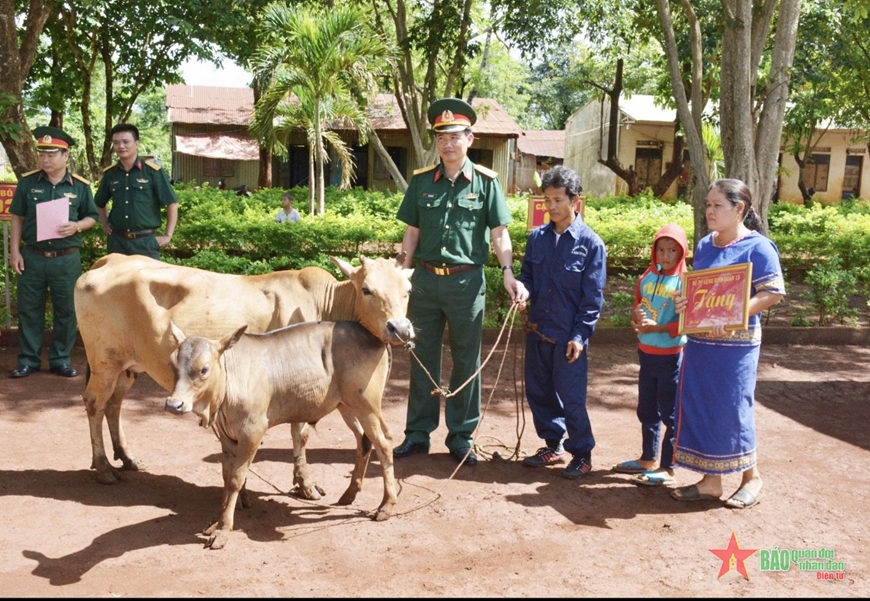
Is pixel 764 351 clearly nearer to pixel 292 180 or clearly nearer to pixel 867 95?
pixel 867 95

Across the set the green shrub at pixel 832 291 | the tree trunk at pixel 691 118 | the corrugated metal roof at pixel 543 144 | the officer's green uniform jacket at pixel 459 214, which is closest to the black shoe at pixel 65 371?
the officer's green uniform jacket at pixel 459 214

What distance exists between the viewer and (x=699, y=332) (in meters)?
5.23

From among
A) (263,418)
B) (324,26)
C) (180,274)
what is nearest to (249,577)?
(263,418)

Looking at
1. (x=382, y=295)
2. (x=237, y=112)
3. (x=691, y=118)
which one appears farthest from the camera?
(x=237, y=112)

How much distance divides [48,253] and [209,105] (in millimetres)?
27212

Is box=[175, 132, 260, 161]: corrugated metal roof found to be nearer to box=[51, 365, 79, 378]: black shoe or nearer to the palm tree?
the palm tree

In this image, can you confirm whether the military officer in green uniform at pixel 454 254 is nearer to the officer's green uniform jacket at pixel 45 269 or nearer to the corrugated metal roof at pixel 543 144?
the officer's green uniform jacket at pixel 45 269

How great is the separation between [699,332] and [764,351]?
5.91 m

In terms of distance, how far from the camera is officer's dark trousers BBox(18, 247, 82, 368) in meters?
8.40

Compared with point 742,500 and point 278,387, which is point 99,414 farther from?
point 742,500

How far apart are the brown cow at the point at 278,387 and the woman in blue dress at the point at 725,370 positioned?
6.44 ft

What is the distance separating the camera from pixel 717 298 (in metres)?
5.12

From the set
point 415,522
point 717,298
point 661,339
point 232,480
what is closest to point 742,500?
point 661,339

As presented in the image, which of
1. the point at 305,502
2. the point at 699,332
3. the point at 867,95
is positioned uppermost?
the point at 867,95
